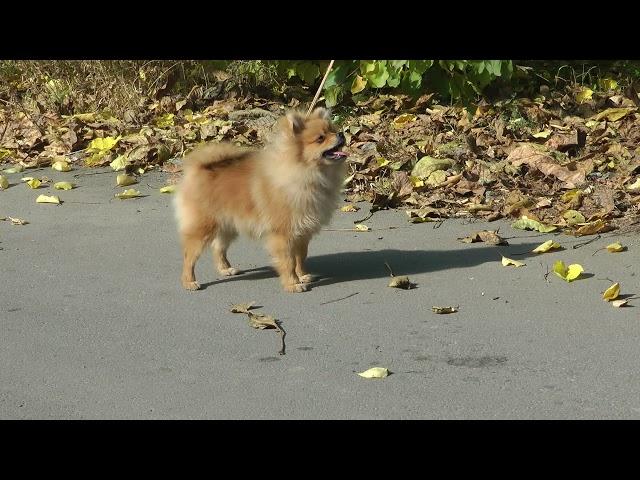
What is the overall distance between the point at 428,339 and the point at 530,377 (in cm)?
75

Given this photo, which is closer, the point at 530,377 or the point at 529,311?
the point at 530,377

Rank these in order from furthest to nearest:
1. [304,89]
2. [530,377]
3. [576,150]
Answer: [304,89]
[576,150]
[530,377]

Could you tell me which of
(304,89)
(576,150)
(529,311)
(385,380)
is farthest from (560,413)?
(304,89)

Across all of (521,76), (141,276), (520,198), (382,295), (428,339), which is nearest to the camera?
(428,339)

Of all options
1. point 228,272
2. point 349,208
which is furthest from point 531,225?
point 228,272

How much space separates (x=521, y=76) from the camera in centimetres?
1111

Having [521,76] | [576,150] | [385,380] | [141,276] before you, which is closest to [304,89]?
[521,76]

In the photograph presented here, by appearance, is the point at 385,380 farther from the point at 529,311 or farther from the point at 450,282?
the point at 450,282

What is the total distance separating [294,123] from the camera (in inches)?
265

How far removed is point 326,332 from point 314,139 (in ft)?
5.12

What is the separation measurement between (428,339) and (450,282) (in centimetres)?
110

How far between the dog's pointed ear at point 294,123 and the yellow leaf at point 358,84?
415cm

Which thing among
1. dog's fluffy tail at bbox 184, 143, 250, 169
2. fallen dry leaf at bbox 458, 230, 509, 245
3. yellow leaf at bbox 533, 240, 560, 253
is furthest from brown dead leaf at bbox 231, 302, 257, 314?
yellow leaf at bbox 533, 240, 560, 253

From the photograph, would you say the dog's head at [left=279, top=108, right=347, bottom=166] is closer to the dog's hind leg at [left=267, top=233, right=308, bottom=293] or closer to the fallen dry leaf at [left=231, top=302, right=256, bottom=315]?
the dog's hind leg at [left=267, top=233, right=308, bottom=293]
